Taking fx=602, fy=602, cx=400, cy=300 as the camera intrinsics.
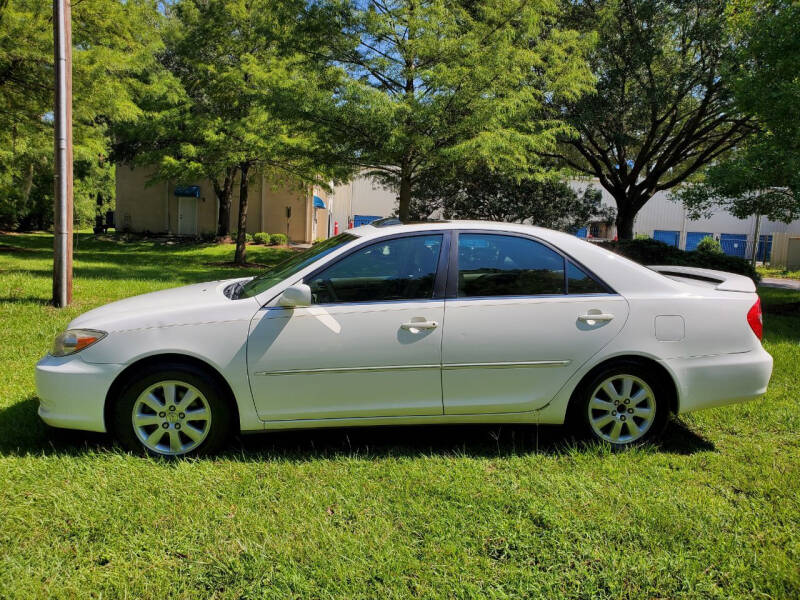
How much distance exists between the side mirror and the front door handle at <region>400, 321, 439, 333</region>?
613 millimetres

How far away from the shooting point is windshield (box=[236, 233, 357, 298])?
4.02 metres

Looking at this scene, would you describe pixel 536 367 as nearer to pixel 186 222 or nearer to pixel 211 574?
pixel 211 574

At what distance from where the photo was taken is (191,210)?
32.4 metres

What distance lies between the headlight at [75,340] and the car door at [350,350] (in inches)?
37.7

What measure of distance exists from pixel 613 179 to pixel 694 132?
312cm

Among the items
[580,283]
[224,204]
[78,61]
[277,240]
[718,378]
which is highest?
[78,61]

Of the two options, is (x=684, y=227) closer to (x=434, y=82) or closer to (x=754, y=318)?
(x=434, y=82)

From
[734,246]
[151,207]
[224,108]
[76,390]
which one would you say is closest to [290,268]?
[76,390]

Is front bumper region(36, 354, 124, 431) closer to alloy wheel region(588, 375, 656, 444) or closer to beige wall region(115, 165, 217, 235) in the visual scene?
alloy wheel region(588, 375, 656, 444)

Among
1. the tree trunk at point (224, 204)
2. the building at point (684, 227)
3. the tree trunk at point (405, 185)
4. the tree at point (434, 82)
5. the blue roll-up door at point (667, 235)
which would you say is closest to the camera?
the tree at point (434, 82)

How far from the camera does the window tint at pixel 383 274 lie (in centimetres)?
387

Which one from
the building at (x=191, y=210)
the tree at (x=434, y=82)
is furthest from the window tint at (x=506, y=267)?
the building at (x=191, y=210)

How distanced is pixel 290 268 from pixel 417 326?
3.46 ft

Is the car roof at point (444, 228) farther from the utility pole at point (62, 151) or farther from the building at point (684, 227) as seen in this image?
the building at point (684, 227)
